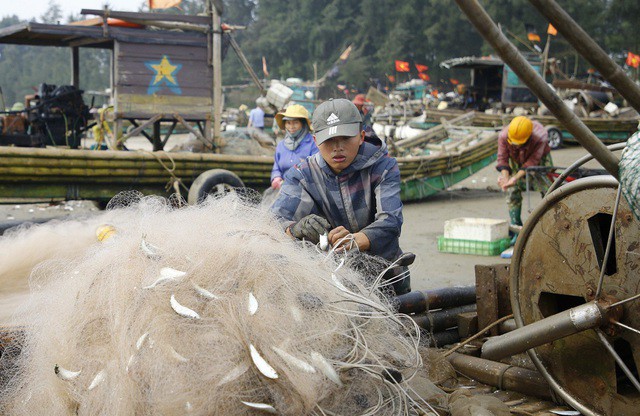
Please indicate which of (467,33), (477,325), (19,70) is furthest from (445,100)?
(19,70)

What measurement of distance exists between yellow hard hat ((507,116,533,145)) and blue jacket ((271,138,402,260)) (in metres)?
4.86

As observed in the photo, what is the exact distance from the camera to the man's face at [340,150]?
407 cm

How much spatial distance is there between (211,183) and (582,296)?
8087mm

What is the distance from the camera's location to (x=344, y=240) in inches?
148

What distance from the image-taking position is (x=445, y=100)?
120ft

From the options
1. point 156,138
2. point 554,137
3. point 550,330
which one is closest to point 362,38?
point 554,137

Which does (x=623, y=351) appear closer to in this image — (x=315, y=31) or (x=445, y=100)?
(x=445, y=100)

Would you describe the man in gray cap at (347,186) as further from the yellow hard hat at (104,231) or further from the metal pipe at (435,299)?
the yellow hard hat at (104,231)

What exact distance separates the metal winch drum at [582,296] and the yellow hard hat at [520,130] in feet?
17.8

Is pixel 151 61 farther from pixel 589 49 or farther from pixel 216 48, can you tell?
pixel 589 49

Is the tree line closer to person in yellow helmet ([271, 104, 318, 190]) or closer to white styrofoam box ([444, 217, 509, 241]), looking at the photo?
white styrofoam box ([444, 217, 509, 241])

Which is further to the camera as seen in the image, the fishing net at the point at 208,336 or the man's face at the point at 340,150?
the man's face at the point at 340,150

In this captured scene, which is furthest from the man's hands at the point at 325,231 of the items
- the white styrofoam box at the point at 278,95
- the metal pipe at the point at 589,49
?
the white styrofoam box at the point at 278,95

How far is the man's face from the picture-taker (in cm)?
407
